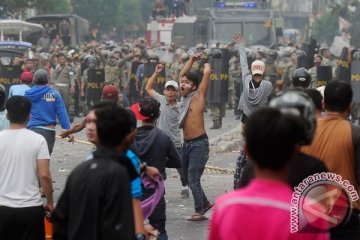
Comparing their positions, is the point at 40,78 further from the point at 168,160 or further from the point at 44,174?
the point at 44,174

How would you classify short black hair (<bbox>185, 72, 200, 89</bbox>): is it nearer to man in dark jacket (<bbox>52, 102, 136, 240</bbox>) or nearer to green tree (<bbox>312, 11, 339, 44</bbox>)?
man in dark jacket (<bbox>52, 102, 136, 240</bbox>)

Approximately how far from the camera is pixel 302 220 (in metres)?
6.11

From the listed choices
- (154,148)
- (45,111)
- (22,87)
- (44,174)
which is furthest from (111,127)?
(22,87)

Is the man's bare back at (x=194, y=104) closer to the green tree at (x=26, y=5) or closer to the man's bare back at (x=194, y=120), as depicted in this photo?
the man's bare back at (x=194, y=120)

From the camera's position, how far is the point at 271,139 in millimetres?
4512

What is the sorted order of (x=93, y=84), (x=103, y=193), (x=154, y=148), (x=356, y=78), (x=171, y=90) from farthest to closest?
(x=93, y=84) < (x=356, y=78) < (x=171, y=90) < (x=154, y=148) < (x=103, y=193)

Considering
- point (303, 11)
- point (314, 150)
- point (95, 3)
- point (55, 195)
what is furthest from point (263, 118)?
point (303, 11)

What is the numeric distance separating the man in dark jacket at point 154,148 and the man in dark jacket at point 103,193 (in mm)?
3323

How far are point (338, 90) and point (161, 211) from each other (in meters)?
2.68

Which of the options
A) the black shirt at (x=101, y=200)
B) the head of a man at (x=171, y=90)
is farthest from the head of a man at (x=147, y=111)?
the black shirt at (x=101, y=200)

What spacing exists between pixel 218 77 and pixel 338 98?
A: 68.5ft

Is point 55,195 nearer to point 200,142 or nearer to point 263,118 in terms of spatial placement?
point 200,142

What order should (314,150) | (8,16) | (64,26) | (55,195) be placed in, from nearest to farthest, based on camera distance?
(314,150) < (55,195) < (64,26) < (8,16)

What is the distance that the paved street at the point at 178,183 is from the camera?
1196 centimetres
